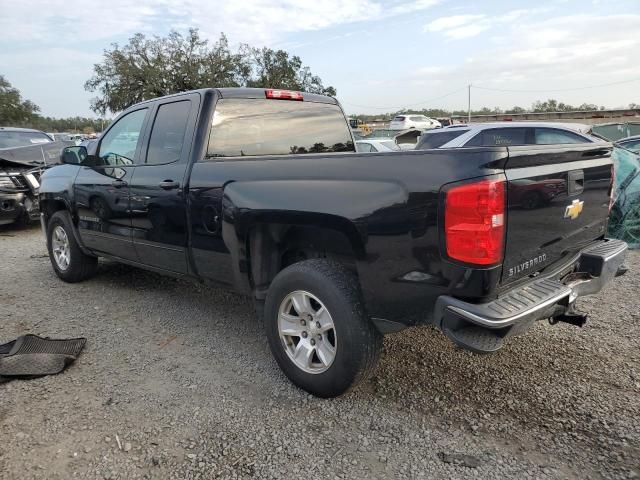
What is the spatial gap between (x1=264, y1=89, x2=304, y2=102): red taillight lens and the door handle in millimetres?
1092

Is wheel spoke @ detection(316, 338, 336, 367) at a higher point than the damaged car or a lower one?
lower

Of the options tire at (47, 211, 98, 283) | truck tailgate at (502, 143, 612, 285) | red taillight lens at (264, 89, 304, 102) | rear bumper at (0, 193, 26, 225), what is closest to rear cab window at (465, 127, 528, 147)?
red taillight lens at (264, 89, 304, 102)

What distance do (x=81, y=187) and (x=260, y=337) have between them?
2.51m

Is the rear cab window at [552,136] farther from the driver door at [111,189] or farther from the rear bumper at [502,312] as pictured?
the driver door at [111,189]

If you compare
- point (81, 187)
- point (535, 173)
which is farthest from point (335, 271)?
point (81, 187)

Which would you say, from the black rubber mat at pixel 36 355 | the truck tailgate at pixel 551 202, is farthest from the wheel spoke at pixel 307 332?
the black rubber mat at pixel 36 355

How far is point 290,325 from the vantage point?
9.92 ft

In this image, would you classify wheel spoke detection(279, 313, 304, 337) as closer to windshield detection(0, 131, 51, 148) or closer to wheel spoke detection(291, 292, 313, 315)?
wheel spoke detection(291, 292, 313, 315)

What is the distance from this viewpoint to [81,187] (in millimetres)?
4898

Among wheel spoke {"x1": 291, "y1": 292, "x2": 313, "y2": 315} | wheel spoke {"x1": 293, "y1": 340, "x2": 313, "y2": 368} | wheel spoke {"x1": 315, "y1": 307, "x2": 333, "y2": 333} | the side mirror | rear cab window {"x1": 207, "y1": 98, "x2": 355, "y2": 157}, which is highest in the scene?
rear cab window {"x1": 207, "y1": 98, "x2": 355, "y2": 157}

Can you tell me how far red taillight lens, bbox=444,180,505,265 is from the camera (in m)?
2.19

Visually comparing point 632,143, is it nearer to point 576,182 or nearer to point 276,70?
point 576,182

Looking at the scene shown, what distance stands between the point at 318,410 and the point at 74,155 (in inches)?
142

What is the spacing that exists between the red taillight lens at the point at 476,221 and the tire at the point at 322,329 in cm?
71
